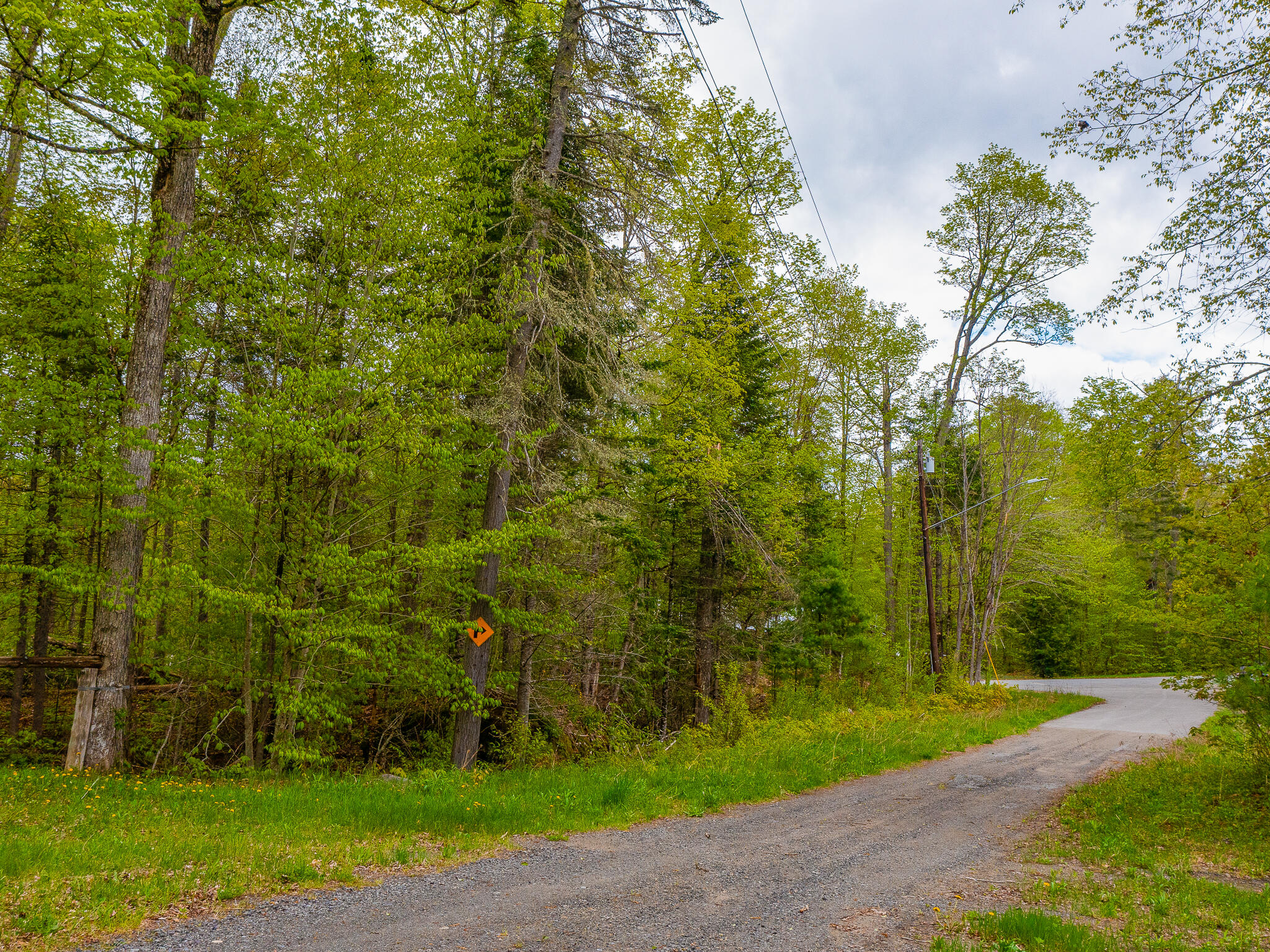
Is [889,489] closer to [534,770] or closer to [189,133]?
[534,770]

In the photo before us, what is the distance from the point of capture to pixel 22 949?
3.54 m

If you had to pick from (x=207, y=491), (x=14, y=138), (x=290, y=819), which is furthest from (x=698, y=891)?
(x=14, y=138)

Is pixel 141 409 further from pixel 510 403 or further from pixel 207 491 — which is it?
pixel 510 403

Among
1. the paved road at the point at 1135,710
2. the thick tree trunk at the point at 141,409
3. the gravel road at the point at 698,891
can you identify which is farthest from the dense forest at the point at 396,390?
the paved road at the point at 1135,710

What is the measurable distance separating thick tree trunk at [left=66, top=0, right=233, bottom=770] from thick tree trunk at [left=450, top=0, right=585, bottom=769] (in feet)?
14.8

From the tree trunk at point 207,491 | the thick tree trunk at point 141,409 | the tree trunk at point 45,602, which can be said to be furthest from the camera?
the tree trunk at point 45,602

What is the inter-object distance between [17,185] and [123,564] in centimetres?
768

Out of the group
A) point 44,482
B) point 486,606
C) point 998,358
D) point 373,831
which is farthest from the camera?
point 998,358

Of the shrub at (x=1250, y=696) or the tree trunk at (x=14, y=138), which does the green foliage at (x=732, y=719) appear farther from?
the tree trunk at (x=14, y=138)

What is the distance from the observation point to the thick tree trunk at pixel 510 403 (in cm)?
1043

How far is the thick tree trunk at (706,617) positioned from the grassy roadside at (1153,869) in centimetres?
845

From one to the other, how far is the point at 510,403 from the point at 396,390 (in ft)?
5.79

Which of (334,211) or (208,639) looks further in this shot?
(208,639)

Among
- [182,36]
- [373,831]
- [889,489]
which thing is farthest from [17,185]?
[889,489]
